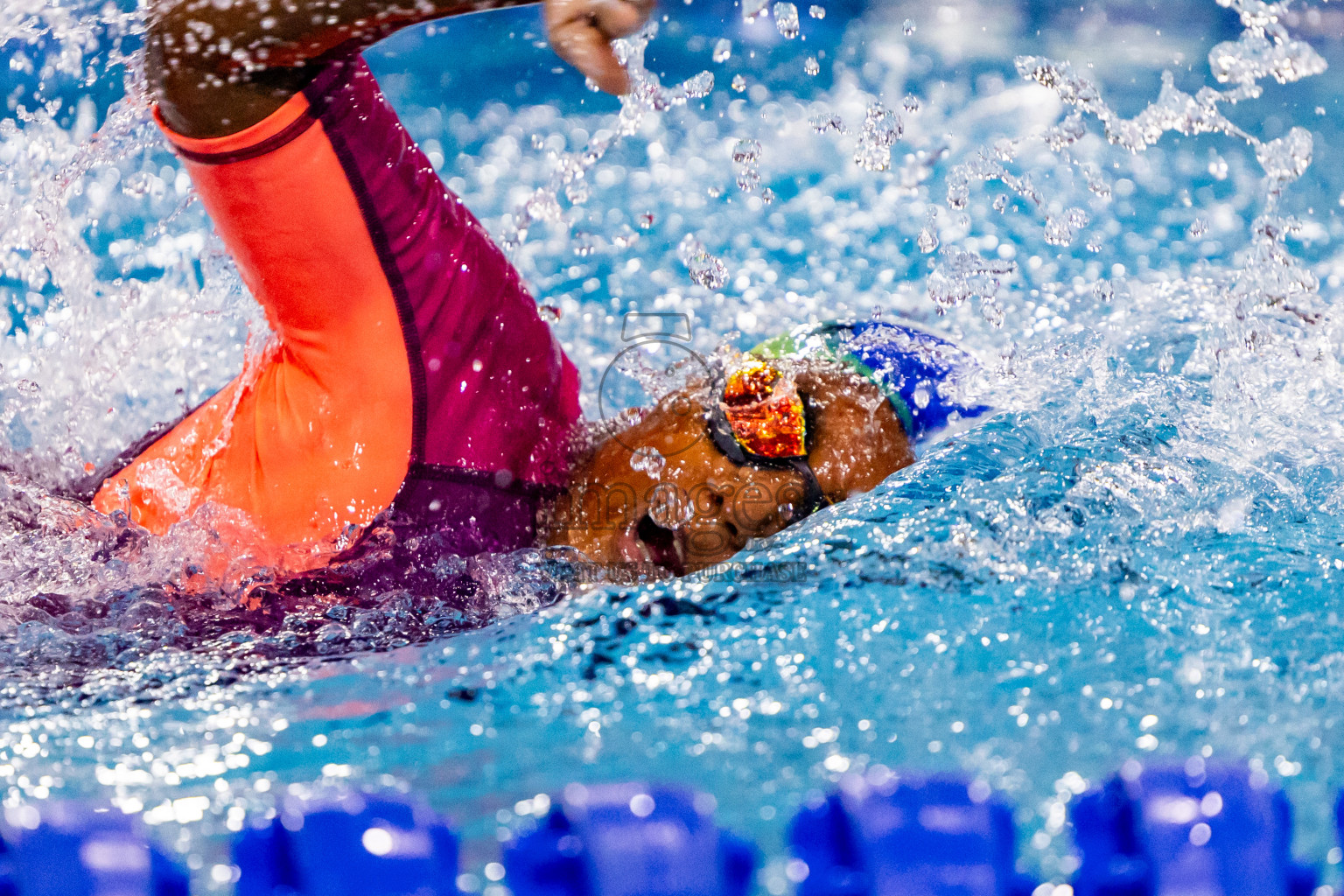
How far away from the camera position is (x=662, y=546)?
1.02 metres

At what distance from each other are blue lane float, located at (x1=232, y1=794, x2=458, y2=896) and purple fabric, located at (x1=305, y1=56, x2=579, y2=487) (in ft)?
1.16

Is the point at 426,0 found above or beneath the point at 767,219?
above

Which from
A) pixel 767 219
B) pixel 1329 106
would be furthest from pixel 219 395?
pixel 1329 106

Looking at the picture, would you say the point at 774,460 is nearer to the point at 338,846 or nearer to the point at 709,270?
the point at 338,846

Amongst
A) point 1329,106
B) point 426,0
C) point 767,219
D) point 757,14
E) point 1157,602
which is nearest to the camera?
point 426,0

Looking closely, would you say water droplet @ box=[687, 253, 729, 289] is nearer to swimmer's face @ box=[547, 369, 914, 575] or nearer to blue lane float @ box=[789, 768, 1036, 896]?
swimmer's face @ box=[547, 369, 914, 575]

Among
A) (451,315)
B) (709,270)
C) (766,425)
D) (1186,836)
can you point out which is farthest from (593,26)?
(709,270)

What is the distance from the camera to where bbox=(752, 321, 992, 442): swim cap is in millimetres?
1062

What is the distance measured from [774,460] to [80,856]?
0.64 meters

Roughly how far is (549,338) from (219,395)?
341 millimetres

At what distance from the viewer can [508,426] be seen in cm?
104

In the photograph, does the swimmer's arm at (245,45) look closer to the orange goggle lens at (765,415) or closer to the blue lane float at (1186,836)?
the orange goggle lens at (765,415)

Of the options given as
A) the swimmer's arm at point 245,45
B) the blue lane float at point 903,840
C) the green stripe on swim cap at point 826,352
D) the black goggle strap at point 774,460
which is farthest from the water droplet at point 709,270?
the blue lane float at point 903,840

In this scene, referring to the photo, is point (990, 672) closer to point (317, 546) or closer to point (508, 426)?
point (508, 426)
